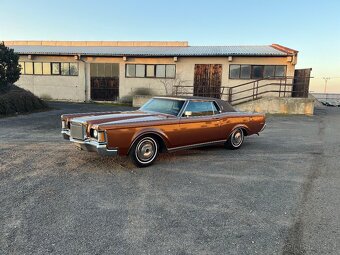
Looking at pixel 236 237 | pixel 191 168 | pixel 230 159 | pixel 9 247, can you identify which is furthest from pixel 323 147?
pixel 9 247

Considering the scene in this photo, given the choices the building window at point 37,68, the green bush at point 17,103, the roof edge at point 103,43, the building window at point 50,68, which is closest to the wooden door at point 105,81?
the building window at point 50,68

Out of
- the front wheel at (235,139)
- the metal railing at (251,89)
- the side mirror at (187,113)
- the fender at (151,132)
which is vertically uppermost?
the metal railing at (251,89)

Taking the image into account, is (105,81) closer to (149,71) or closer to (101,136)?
(149,71)

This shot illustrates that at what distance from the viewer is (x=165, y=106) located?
20.7ft

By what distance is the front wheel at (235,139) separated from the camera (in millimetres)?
7090

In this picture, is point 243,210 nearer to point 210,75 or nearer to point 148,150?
point 148,150

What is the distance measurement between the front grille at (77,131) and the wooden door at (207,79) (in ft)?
50.1

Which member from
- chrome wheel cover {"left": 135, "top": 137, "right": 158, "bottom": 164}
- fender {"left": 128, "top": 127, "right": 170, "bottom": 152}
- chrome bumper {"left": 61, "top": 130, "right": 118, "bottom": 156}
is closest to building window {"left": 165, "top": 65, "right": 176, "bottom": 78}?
fender {"left": 128, "top": 127, "right": 170, "bottom": 152}

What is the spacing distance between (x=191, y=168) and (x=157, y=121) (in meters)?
1.18

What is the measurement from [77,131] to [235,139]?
162 inches

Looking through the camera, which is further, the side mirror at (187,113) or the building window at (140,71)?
the building window at (140,71)

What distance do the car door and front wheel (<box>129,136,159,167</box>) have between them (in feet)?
2.06

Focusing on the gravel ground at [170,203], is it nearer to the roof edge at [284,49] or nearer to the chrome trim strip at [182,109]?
the chrome trim strip at [182,109]

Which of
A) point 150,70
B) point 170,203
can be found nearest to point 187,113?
point 170,203
